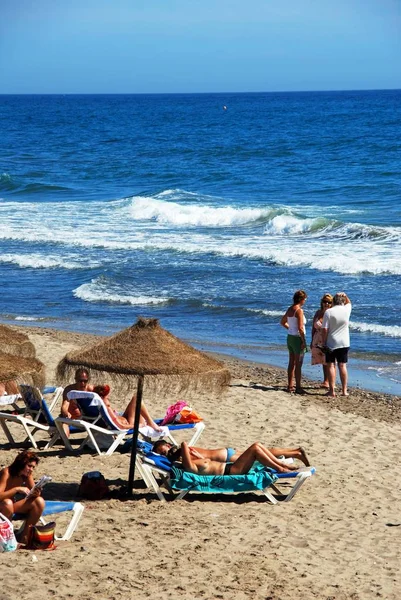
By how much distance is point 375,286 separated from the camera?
19.0 meters

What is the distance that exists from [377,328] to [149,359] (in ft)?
28.7

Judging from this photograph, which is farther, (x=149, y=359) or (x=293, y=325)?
(x=293, y=325)

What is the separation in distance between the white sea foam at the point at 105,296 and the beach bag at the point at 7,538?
11.7 m

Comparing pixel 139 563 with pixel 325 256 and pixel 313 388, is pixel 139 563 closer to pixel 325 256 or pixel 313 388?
pixel 313 388

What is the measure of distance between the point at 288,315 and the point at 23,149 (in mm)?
46679

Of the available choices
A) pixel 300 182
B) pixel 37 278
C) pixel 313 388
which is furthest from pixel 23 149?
pixel 313 388

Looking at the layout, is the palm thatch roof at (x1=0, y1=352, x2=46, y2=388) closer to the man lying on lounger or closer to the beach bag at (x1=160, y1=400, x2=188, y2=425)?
the man lying on lounger

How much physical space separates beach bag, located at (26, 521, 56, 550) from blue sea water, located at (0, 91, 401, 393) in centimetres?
690

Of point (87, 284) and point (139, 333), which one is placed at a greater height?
point (139, 333)

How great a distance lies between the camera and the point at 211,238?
25.8 metres

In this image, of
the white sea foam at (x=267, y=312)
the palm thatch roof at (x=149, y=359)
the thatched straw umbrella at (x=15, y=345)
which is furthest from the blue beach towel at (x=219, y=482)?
the white sea foam at (x=267, y=312)

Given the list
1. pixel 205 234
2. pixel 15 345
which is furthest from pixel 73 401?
pixel 205 234

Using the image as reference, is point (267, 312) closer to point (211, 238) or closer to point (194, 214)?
point (211, 238)

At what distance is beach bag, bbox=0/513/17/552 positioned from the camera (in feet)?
21.4
